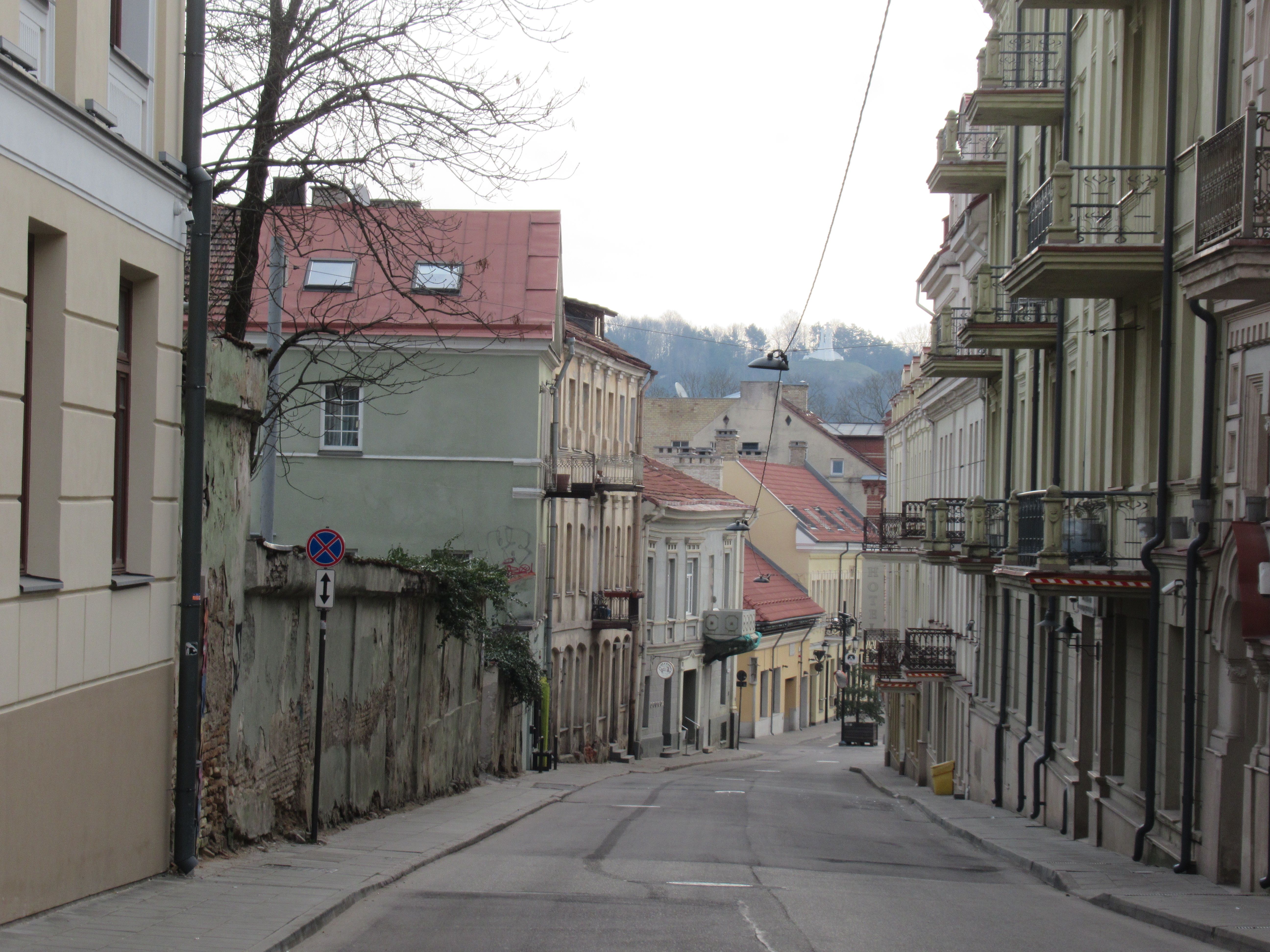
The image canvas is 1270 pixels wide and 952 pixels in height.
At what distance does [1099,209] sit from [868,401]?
105019 millimetres

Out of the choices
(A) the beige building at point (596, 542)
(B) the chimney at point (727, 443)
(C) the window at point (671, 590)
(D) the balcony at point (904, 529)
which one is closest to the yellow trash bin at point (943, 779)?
(D) the balcony at point (904, 529)

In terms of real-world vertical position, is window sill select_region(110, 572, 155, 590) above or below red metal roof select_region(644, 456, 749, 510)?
below

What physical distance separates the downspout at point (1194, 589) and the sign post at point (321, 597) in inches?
309

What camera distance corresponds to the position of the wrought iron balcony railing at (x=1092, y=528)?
1623 centimetres

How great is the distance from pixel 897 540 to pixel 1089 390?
1241 cm

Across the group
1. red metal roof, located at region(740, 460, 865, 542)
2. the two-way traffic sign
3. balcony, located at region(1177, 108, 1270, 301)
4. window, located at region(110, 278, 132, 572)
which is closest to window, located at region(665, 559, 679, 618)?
red metal roof, located at region(740, 460, 865, 542)

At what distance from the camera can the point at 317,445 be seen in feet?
110

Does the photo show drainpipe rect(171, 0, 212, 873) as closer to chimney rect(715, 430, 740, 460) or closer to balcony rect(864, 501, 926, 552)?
balcony rect(864, 501, 926, 552)

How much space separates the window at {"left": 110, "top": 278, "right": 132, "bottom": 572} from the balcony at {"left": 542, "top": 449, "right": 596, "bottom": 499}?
22538mm

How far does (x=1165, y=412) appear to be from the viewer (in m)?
15.3

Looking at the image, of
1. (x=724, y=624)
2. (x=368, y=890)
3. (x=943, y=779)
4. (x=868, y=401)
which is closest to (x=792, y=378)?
(x=868, y=401)

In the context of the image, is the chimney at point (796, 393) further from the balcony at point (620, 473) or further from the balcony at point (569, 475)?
the balcony at point (569, 475)

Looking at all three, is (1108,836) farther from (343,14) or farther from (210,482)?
(343,14)

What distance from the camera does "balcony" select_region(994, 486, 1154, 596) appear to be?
1579 cm
